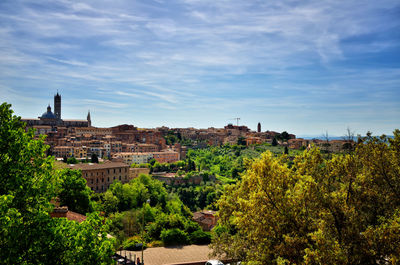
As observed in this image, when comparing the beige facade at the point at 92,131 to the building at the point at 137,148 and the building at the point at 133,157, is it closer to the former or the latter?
the building at the point at 137,148

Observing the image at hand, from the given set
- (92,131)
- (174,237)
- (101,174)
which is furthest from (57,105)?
(174,237)

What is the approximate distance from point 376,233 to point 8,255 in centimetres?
835

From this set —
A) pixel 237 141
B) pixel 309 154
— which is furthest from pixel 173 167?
pixel 309 154

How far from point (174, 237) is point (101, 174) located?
90.2 ft

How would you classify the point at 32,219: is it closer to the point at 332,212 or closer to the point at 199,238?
the point at 332,212

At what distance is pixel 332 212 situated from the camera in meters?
8.35

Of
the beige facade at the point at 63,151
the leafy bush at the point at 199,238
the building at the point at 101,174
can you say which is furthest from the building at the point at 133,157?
the leafy bush at the point at 199,238

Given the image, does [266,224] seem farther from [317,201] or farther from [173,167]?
[173,167]

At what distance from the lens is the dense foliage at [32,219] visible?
20.1 ft

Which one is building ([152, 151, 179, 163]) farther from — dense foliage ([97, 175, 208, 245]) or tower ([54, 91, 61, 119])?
tower ([54, 91, 61, 119])

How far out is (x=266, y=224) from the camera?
9047 millimetres

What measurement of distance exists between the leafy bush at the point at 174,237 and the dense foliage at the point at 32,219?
17109 mm

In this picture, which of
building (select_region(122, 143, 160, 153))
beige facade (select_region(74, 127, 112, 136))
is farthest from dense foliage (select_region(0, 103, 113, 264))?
beige facade (select_region(74, 127, 112, 136))

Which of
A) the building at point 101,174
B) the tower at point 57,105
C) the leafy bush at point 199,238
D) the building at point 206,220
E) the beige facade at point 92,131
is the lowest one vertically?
the building at point 206,220
